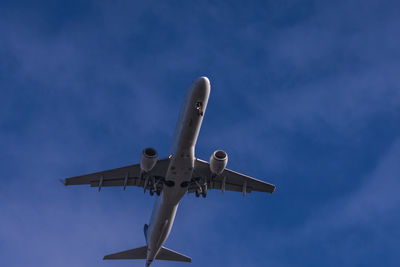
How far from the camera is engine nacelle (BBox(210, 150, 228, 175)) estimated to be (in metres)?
35.8

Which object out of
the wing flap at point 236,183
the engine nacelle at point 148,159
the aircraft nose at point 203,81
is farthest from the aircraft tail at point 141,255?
the aircraft nose at point 203,81

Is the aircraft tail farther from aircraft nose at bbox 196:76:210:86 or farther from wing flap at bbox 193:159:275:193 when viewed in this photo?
aircraft nose at bbox 196:76:210:86

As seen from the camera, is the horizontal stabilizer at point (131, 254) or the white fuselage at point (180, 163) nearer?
the white fuselage at point (180, 163)

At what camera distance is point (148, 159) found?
3491 cm

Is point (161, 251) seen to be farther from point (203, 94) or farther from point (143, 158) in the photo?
point (203, 94)

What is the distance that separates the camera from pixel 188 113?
1316 inches

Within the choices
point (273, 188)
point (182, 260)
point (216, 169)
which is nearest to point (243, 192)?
point (273, 188)

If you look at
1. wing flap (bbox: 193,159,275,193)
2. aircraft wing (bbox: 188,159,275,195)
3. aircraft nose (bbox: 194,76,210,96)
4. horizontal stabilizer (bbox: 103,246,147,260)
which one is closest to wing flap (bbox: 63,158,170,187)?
aircraft wing (bbox: 188,159,275,195)

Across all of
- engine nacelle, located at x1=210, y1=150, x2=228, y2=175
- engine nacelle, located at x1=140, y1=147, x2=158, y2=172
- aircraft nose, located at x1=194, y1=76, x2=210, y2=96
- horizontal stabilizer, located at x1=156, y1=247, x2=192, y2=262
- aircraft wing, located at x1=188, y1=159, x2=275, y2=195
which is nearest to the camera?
aircraft nose, located at x1=194, y1=76, x2=210, y2=96

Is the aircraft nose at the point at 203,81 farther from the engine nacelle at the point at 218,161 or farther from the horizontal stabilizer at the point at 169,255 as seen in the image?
the horizontal stabilizer at the point at 169,255

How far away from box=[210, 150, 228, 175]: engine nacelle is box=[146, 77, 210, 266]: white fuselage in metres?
1.65

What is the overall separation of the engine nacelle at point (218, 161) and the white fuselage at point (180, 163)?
1646mm

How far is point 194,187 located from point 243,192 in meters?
4.47

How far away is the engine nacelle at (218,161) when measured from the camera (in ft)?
117
